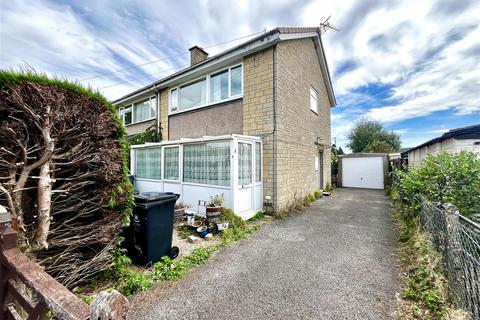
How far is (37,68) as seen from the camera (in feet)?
8.82

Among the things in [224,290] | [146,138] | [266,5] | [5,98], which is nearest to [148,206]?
[224,290]

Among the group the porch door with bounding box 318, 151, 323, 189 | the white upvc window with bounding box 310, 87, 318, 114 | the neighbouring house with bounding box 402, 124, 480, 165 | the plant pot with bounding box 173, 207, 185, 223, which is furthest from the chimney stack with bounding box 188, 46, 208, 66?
the neighbouring house with bounding box 402, 124, 480, 165

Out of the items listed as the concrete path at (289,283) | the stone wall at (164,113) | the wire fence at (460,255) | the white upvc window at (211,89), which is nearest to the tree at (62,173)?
the concrete path at (289,283)

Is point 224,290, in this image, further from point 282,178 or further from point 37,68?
point 282,178

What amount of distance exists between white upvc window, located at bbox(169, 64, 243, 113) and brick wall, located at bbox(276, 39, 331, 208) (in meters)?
1.88

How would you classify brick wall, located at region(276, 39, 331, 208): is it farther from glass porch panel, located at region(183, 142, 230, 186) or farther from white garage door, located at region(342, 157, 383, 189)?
white garage door, located at region(342, 157, 383, 189)

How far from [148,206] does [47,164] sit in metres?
1.72

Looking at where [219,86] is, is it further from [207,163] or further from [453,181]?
[453,181]

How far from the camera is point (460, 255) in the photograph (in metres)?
2.81

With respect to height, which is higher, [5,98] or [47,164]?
[5,98]

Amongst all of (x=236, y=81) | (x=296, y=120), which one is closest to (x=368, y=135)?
(x=296, y=120)

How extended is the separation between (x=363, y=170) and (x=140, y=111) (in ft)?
60.2

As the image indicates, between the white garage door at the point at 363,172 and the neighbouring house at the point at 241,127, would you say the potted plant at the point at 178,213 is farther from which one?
the white garage door at the point at 363,172

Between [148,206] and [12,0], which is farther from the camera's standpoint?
[12,0]
